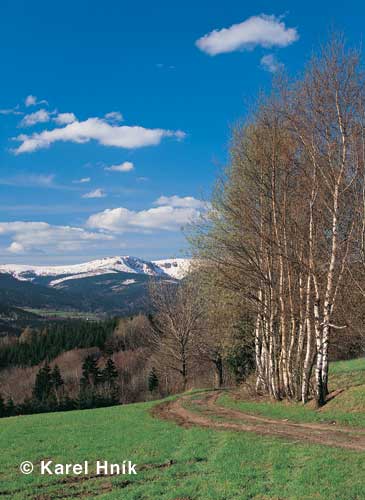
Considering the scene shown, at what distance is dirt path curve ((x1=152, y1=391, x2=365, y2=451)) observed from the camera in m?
14.4

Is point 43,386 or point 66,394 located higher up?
point 43,386

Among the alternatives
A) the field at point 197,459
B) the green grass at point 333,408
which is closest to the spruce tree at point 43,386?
the field at point 197,459

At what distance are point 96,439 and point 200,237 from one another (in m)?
13.1

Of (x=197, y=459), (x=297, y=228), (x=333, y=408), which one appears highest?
(x=297, y=228)

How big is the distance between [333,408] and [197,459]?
9.25 metres

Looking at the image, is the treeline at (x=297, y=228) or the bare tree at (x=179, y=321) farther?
the bare tree at (x=179, y=321)

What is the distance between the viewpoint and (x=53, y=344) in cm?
13762

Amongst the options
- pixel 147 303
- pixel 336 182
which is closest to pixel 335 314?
pixel 336 182

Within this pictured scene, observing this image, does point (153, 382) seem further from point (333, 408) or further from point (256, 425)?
point (256, 425)

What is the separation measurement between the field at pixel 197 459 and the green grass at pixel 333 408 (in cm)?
5

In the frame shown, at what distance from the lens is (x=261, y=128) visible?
82.6 feet

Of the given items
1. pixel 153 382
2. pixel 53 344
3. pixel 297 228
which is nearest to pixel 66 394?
pixel 153 382

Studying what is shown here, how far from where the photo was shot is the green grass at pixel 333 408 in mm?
17867

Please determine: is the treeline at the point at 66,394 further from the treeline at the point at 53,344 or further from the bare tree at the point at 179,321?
the treeline at the point at 53,344
